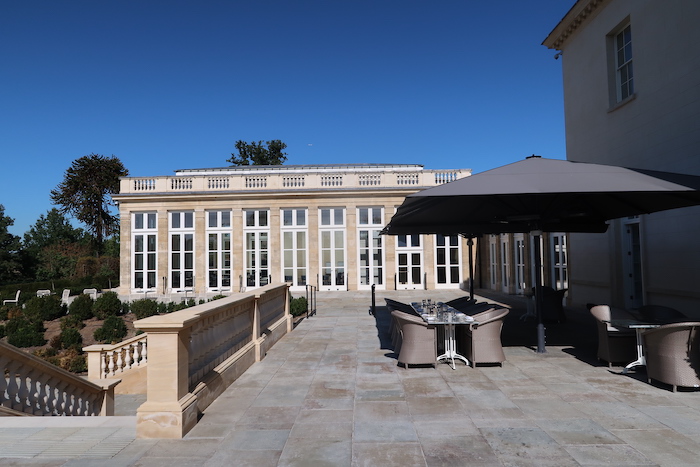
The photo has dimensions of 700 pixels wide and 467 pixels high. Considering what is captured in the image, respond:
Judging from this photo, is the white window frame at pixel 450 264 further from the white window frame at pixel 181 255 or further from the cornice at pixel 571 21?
the white window frame at pixel 181 255

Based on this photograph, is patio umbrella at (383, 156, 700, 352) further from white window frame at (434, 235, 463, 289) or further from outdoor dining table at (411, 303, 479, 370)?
white window frame at (434, 235, 463, 289)

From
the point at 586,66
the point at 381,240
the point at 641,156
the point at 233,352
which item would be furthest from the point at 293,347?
the point at 381,240

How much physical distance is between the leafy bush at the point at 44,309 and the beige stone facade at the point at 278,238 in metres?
5.02

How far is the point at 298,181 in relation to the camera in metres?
23.4

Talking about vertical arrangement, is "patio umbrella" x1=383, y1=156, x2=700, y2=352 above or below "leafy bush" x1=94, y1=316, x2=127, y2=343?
above

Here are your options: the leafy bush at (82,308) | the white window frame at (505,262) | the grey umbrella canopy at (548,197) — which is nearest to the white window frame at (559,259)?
the white window frame at (505,262)

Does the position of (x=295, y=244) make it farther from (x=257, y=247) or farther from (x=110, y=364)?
(x=110, y=364)

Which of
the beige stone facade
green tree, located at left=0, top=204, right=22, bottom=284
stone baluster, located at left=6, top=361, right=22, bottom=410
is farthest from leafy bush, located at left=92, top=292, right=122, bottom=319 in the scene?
green tree, located at left=0, top=204, right=22, bottom=284

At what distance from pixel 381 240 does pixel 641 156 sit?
13.2 meters

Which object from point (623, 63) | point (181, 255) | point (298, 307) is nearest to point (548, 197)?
point (623, 63)

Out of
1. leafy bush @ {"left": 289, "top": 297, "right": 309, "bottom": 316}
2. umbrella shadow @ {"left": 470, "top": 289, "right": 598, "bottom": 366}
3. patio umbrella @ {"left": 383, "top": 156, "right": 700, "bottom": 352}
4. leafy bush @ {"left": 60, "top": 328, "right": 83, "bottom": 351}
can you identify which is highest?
patio umbrella @ {"left": 383, "top": 156, "right": 700, "bottom": 352}

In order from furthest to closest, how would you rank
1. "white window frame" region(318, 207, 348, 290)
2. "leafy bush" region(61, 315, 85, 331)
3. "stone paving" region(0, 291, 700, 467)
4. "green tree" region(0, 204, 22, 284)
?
1. "green tree" region(0, 204, 22, 284)
2. "white window frame" region(318, 207, 348, 290)
3. "leafy bush" region(61, 315, 85, 331)
4. "stone paving" region(0, 291, 700, 467)

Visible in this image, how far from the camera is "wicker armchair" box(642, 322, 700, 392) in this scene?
4.79m

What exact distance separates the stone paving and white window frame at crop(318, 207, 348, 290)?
51.8ft
